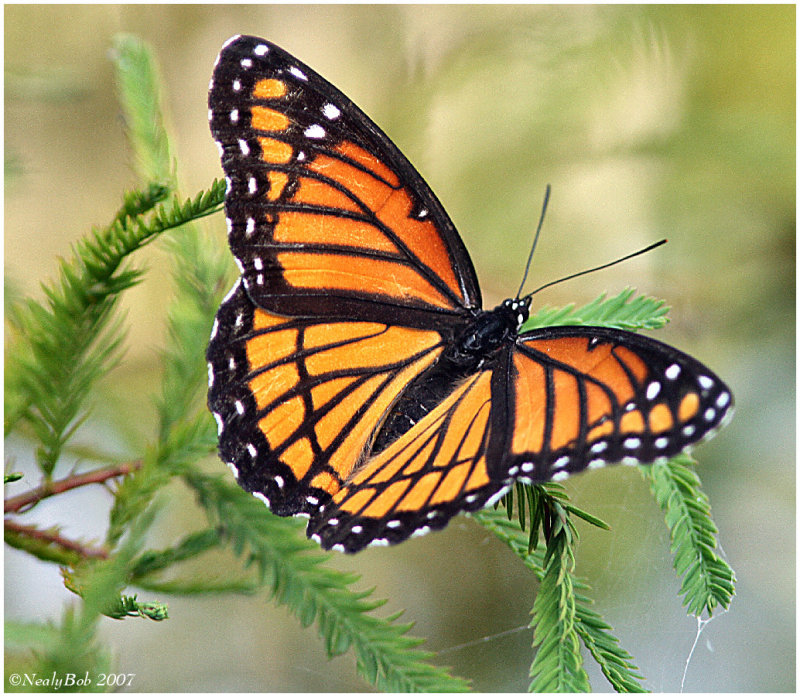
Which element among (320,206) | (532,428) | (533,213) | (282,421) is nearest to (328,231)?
(320,206)

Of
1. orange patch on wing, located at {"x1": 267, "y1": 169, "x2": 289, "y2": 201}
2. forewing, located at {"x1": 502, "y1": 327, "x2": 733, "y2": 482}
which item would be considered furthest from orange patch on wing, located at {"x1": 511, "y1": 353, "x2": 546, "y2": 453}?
orange patch on wing, located at {"x1": 267, "y1": 169, "x2": 289, "y2": 201}

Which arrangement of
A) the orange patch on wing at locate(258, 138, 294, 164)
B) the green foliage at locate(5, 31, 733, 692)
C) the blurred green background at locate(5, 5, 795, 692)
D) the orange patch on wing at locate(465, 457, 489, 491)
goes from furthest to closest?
the blurred green background at locate(5, 5, 795, 692)
the orange patch on wing at locate(258, 138, 294, 164)
the orange patch on wing at locate(465, 457, 489, 491)
the green foliage at locate(5, 31, 733, 692)

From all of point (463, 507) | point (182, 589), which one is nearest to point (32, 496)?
point (182, 589)

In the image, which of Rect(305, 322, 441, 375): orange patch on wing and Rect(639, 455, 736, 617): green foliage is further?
Rect(305, 322, 441, 375): orange patch on wing

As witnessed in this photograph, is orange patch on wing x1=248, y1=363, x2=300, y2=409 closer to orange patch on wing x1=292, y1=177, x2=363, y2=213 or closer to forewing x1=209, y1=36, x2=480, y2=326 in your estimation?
forewing x1=209, y1=36, x2=480, y2=326

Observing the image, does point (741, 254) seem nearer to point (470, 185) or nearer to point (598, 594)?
point (470, 185)

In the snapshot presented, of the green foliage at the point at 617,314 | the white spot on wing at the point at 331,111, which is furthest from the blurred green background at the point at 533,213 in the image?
the white spot on wing at the point at 331,111

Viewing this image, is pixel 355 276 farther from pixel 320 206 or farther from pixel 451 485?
pixel 451 485
